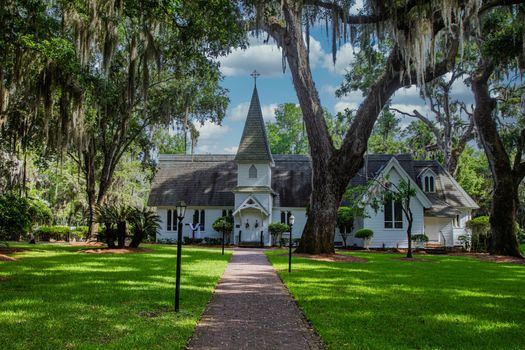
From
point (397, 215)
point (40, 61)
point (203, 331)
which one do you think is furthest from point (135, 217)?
point (397, 215)

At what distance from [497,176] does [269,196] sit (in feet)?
49.7

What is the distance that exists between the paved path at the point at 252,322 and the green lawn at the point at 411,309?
0.95 ft

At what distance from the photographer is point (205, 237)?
114 ft

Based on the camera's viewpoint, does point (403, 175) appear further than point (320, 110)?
Yes

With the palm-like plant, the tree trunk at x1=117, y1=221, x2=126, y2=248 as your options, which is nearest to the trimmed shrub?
the palm-like plant

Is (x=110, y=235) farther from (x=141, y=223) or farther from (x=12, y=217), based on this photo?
(x=12, y=217)

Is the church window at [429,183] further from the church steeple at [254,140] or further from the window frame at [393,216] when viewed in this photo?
the church steeple at [254,140]

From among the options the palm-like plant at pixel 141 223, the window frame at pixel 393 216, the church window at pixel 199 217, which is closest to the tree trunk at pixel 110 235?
the palm-like plant at pixel 141 223

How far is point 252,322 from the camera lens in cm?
674

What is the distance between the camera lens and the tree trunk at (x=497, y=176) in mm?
24422

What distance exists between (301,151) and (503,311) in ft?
181

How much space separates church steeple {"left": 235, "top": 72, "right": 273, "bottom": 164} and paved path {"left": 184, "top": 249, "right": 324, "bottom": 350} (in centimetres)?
2273

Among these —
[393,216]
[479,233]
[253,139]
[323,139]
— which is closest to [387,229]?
[393,216]

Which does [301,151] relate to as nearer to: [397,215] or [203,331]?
[397,215]
